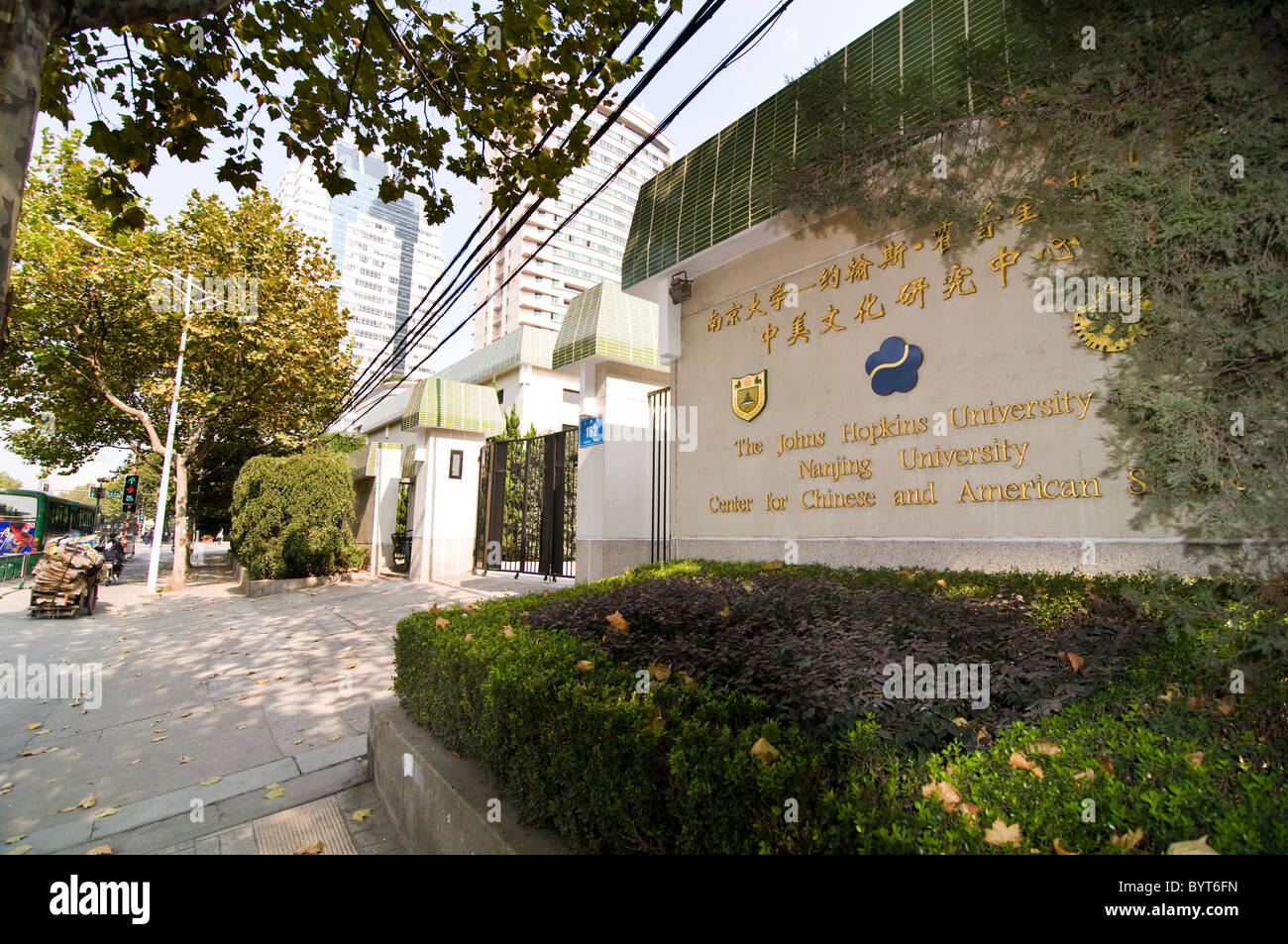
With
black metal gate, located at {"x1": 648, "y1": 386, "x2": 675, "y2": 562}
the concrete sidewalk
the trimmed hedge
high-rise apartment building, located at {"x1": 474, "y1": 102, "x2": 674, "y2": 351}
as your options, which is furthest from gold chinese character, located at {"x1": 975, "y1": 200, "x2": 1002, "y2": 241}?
high-rise apartment building, located at {"x1": 474, "y1": 102, "x2": 674, "y2": 351}

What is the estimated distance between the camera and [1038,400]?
14.4 ft

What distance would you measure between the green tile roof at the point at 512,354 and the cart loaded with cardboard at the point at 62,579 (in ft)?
42.4

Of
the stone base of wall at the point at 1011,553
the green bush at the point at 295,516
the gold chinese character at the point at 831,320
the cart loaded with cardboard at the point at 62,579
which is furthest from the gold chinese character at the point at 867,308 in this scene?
the green bush at the point at 295,516

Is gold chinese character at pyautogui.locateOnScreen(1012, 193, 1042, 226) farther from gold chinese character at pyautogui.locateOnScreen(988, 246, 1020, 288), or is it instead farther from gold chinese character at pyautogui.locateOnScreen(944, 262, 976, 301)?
gold chinese character at pyautogui.locateOnScreen(944, 262, 976, 301)

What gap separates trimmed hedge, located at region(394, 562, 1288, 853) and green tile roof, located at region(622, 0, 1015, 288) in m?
4.08

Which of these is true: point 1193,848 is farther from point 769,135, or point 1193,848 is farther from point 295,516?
point 295,516

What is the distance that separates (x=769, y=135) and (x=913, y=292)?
2145 millimetres

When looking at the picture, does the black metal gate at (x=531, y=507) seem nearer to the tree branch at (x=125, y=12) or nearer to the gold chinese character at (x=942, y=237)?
the gold chinese character at (x=942, y=237)

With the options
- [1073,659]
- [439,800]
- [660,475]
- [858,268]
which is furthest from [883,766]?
[660,475]

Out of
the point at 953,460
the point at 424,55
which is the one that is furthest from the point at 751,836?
the point at 424,55

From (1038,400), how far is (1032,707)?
110 inches

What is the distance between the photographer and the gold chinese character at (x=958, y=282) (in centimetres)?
484

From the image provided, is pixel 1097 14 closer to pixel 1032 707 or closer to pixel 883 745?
pixel 1032 707
